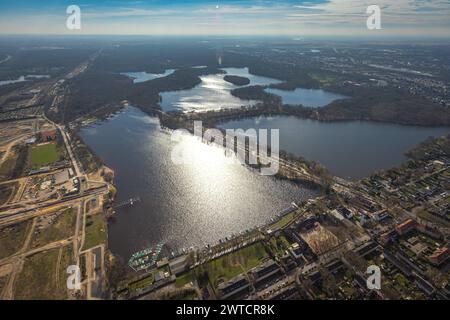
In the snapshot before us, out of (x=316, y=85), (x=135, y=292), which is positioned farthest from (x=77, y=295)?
(x=316, y=85)

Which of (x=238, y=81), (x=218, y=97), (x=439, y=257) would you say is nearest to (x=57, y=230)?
(x=439, y=257)

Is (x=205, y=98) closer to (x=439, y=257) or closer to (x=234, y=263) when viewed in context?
(x=234, y=263)

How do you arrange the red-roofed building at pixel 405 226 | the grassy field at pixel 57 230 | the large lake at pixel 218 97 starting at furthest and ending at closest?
the large lake at pixel 218 97 → the grassy field at pixel 57 230 → the red-roofed building at pixel 405 226

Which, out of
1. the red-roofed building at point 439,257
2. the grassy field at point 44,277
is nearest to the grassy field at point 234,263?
the grassy field at point 44,277

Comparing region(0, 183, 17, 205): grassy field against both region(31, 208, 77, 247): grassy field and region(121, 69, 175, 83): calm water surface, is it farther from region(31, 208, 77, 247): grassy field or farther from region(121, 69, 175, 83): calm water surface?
region(121, 69, 175, 83): calm water surface

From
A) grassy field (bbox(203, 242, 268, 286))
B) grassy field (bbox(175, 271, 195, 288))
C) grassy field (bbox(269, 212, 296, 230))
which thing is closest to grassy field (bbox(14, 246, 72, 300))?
grassy field (bbox(175, 271, 195, 288))

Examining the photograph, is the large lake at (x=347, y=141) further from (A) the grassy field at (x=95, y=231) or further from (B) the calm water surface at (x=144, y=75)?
(B) the calm water surface at (x=144, y=75)
